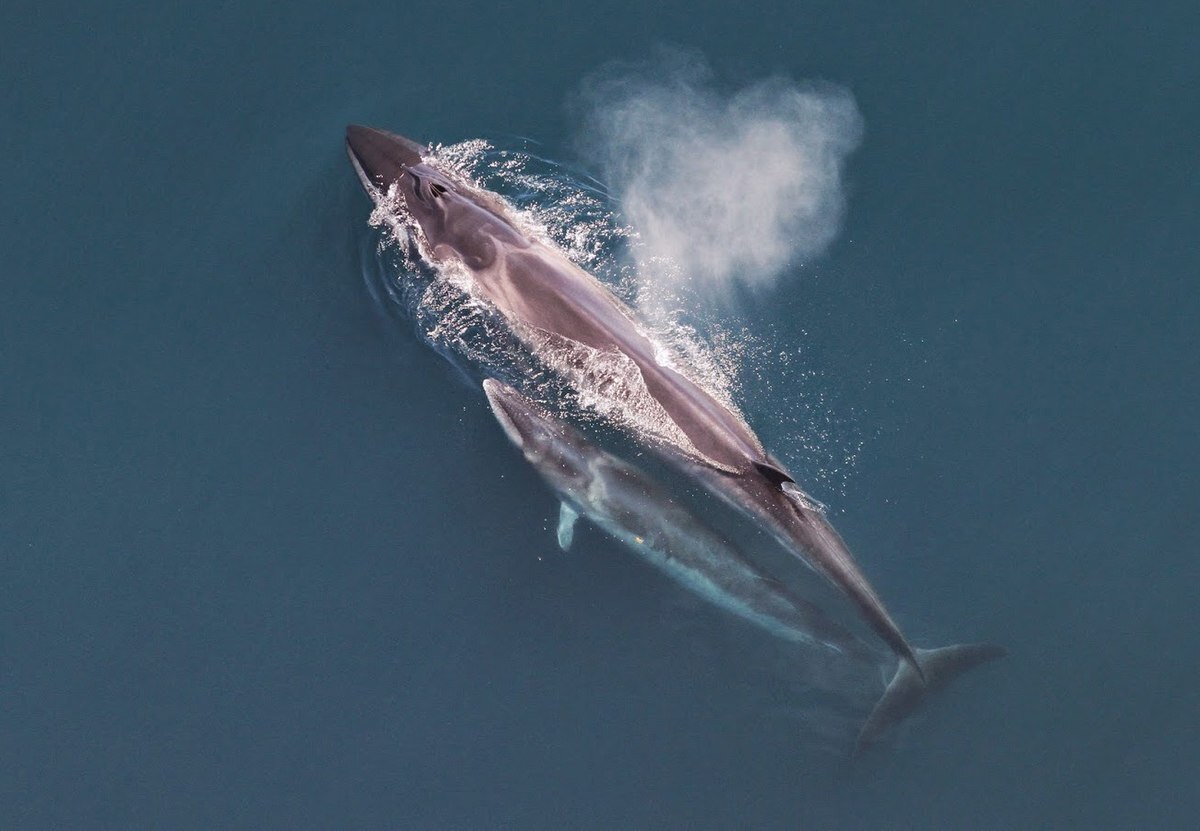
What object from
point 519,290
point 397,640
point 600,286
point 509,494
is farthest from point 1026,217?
point 397,640

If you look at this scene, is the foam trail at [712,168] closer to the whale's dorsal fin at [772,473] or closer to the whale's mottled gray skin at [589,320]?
the whale's mottled gray skin at [589,320]

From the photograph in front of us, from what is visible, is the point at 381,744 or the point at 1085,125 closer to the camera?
the point at 381,744

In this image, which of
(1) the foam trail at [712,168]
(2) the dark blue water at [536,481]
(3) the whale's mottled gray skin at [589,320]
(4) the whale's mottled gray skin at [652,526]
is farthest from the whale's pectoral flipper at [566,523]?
(1) the foam trail at [712,168]

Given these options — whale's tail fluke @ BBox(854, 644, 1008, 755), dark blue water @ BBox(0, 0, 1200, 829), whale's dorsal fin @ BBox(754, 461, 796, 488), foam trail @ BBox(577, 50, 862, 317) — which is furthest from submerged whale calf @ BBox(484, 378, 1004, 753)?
foam trail @ BBox(577, 50, 862, 317)

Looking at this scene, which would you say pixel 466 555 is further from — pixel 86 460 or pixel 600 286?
pixel 86 460

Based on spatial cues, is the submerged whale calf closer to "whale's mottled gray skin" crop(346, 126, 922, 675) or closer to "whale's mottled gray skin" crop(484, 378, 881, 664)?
"whale's mottled gray skin" crop(484, 378, 881, 664)
